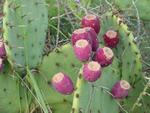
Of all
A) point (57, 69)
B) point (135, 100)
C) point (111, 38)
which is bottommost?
point (135, 100)

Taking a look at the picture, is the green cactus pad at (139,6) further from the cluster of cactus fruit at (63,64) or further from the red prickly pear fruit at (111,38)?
the red prickly pear fruit at (111,38)

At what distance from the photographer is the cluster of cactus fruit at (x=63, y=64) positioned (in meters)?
1.13

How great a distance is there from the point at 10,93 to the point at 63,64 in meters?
0.38

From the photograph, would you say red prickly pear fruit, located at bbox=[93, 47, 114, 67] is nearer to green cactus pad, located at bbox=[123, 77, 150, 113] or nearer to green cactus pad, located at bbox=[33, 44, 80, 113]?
green cactus pad, located at bbox=[33, 44, 80, 113]

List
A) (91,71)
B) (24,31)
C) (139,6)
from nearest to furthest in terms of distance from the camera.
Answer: (91,71) < (24,31) < (139,6)

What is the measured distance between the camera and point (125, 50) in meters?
1.50

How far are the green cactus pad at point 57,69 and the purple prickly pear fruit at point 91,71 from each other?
40 cm

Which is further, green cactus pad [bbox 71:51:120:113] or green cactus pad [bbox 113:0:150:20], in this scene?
green cactus pad [bbox 113:0:150:20]

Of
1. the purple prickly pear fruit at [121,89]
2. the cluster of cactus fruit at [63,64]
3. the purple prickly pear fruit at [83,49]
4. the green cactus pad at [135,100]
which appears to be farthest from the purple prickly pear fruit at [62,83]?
the green cactus pad at [135,100]

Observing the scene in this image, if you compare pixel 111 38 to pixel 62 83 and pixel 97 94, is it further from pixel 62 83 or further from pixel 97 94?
pixel 62 83

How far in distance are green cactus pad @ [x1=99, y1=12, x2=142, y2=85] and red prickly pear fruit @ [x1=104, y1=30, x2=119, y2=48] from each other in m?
0.07

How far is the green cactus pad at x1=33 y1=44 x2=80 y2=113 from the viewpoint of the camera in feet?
4.80

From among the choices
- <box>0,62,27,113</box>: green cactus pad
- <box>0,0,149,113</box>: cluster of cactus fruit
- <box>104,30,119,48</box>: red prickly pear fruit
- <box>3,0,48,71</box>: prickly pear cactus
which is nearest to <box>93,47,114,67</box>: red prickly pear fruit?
<box>0,0,149,113</box>: cluster of cactus fruit

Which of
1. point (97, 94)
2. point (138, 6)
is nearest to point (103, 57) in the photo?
point (97, 94)
